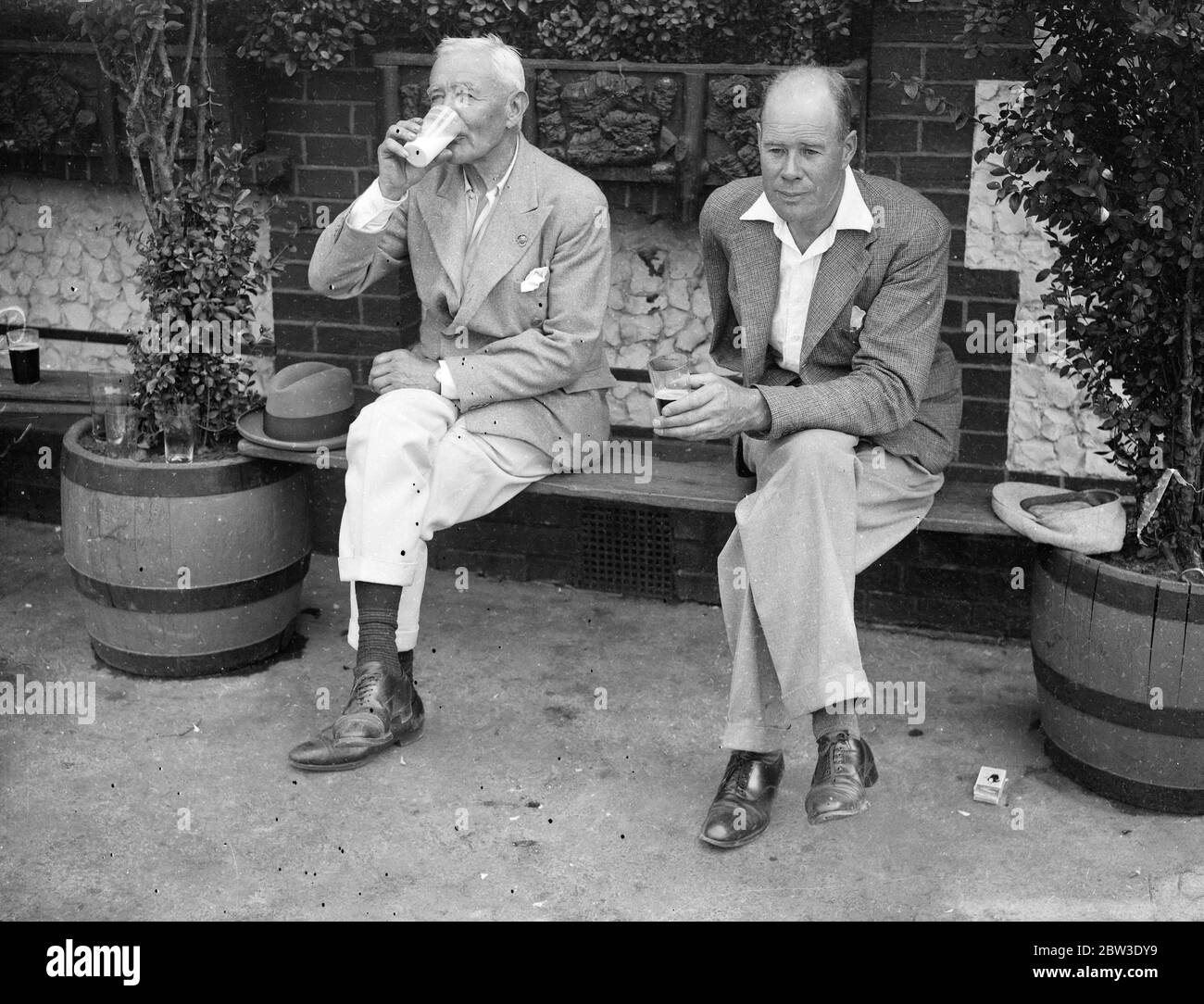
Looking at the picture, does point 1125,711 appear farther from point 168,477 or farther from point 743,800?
point 168,477

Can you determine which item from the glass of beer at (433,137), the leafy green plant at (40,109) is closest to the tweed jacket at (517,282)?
the glass of beer at (433,137)

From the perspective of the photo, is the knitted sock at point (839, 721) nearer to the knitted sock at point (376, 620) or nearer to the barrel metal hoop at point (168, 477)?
the knitted sock at point (376, 620)

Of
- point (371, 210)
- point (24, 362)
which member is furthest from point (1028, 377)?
point (24, 362)

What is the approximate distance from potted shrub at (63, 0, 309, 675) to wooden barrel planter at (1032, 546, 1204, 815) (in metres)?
2.01

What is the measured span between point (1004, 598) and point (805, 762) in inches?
37.9

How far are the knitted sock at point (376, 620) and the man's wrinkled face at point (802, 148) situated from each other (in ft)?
4.28

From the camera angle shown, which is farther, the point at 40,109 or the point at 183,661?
the point at 40,109

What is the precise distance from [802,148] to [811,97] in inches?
4.4

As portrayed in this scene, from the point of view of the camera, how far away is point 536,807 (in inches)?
142

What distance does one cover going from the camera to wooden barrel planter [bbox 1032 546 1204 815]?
3.37 meters

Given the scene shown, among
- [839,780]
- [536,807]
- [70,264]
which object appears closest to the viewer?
[839,780]

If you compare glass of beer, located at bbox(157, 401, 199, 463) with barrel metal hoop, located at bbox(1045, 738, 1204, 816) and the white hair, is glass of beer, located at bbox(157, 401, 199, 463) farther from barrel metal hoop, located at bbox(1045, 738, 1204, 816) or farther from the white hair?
barrel metal hoop, located at bbox(1045, 738, 1204, 816)

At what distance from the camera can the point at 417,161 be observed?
367 cm
